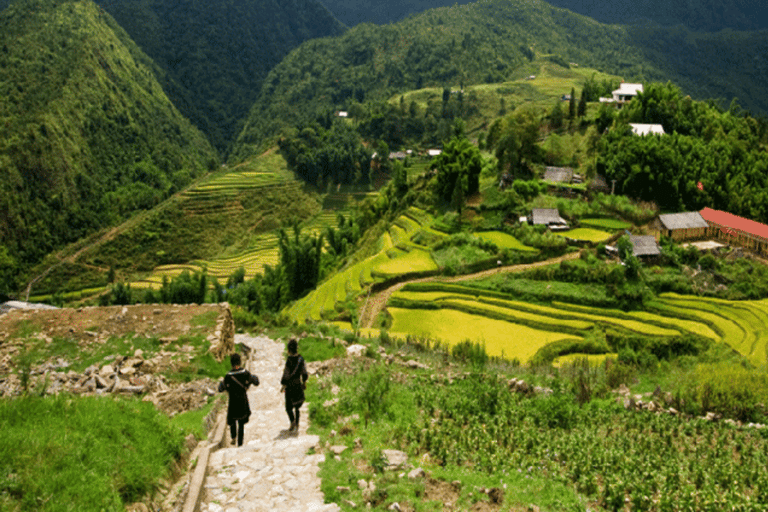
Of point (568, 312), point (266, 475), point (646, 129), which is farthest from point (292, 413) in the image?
point (646, 129)

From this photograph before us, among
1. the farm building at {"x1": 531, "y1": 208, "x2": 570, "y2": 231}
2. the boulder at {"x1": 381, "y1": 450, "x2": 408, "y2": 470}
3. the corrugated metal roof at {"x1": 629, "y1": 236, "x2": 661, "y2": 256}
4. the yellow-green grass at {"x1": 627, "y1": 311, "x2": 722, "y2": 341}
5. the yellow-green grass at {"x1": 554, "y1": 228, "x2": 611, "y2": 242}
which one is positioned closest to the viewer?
the boulder at {"x1": 381, "y1": 450, "x2": 408, "y2": 470}

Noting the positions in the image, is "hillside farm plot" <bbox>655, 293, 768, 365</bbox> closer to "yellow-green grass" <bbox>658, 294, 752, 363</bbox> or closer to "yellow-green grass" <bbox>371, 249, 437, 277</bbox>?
"yellow-green grass" <bbox>658, 294, 752, 363</bbox>

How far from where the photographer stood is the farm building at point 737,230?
37594 millimetres

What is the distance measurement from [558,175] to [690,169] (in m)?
10.3

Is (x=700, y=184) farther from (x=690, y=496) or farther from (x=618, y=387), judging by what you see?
(x=690, y=496)

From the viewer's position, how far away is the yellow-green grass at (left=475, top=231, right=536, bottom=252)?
132ft

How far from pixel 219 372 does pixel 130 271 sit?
255 ft

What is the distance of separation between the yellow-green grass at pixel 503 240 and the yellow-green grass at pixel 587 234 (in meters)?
2.96

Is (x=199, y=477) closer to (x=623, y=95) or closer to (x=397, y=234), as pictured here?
(x=397, y=234)

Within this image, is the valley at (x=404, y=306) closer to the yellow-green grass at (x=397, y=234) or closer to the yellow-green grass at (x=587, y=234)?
the yellow-green grass at (x=587, y=234)

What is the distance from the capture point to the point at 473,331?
1264 inches

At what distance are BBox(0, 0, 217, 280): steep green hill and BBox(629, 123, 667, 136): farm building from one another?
8876 cm

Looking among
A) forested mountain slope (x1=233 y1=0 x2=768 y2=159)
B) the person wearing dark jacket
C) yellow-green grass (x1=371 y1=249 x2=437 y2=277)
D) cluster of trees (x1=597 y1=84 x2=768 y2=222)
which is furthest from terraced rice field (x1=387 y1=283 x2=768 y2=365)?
forested mountain slope (x1=233 y1=0 x2=768 y2=159)

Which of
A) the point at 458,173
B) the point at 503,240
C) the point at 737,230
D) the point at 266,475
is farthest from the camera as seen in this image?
the point at 458,173
